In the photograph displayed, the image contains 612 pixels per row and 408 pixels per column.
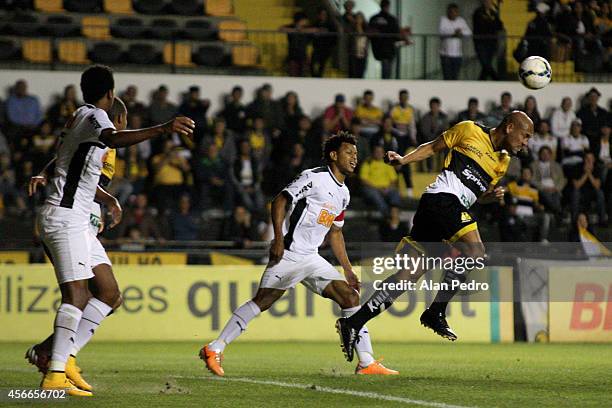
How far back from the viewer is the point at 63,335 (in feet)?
26.4

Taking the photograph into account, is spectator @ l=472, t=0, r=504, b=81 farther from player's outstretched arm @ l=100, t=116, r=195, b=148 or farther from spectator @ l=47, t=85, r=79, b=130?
player's outstretched arm @ l=100, t=116, r=195, b=148

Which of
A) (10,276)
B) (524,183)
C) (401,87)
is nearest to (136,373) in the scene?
(10,276)

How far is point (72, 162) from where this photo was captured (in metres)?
8.18

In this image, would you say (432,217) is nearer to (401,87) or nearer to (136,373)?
(136,373)

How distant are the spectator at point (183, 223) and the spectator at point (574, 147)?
7379 mm

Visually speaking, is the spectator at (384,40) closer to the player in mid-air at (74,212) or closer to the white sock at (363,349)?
the white sock at (363,349)

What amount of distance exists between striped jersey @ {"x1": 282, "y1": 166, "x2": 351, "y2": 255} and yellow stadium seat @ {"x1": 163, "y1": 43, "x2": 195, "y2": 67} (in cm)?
1269

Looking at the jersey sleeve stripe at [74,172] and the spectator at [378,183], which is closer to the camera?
the jersey sleeve stripe at [74,172]

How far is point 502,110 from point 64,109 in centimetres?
857

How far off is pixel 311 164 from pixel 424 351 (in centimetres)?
653

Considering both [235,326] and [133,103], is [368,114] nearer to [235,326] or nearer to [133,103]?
[133,103]

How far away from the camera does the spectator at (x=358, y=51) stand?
22609 millimetres

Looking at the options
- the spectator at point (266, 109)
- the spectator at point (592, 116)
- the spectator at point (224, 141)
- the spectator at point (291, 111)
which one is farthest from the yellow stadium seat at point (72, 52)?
the spectator at point (592, 116)

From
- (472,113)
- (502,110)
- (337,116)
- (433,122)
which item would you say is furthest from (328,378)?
(502,110)
